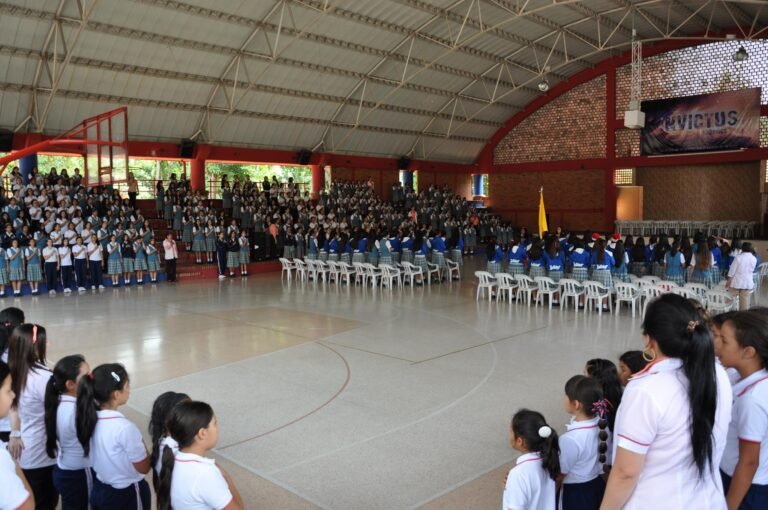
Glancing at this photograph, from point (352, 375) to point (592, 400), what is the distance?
452 centimetres

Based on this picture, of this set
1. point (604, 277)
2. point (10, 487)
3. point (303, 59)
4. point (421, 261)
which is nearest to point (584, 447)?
point (10, 487)

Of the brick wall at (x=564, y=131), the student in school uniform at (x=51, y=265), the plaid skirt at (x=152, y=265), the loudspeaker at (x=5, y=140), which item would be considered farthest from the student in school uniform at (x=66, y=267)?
the brick wall at (x=564, y=131)

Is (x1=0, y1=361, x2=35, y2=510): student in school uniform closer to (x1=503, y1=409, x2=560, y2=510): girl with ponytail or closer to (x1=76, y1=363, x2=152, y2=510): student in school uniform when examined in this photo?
(x1=76, y1=363, x2=152, y2=510): student in school uniform

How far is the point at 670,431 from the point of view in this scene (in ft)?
6.40

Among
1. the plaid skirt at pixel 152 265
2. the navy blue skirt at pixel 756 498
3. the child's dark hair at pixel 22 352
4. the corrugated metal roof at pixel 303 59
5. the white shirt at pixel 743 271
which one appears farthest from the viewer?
the corrugated metal roof at pixel 303 59

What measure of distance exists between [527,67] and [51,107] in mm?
19950

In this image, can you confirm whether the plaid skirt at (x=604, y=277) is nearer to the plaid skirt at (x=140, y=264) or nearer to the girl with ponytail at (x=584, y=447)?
the girl with ponytail at (x=584, y=447)

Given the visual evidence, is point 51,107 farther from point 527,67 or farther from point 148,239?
point 527,67

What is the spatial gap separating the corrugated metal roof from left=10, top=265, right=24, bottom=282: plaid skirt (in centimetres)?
705

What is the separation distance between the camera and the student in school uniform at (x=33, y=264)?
1443 cm

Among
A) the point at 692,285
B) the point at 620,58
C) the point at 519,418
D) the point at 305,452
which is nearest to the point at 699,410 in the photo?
the point at 519,418

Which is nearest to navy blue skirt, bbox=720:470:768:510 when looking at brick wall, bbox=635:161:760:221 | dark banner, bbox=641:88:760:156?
dark banner, bbox=641:88:760:156

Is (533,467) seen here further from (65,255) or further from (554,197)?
(554,197)

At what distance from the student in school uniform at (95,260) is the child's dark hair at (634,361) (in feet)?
49.0
